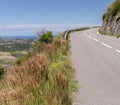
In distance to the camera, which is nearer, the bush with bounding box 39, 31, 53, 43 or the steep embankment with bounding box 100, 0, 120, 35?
the bush with bounding box 39, 31, 53, 43

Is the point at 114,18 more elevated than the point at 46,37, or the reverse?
the point at 114,18

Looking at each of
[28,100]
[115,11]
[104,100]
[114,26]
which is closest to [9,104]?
[28,100]

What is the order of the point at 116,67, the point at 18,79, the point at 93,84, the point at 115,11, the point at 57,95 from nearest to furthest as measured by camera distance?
the point at 57,95
the point at 18,79
the point at 93,84
the point at 116,67
the point at 115,11

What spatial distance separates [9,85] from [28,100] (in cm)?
148

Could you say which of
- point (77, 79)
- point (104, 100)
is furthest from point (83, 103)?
point (77, 79)

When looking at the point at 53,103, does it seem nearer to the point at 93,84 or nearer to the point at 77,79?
the point at 93,84

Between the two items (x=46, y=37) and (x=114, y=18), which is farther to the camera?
(x=114, y=18)

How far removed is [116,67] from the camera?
37.6 ft

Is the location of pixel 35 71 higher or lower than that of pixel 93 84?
higher

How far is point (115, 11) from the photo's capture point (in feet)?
165

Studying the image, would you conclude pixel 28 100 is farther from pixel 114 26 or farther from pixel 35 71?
pixel 114 26

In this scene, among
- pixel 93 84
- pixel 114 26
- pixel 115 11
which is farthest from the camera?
pixel 115 11

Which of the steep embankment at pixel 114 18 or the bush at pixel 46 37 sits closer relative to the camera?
the bush at pixel 46 37

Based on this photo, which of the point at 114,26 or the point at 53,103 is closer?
the point at 53,103
